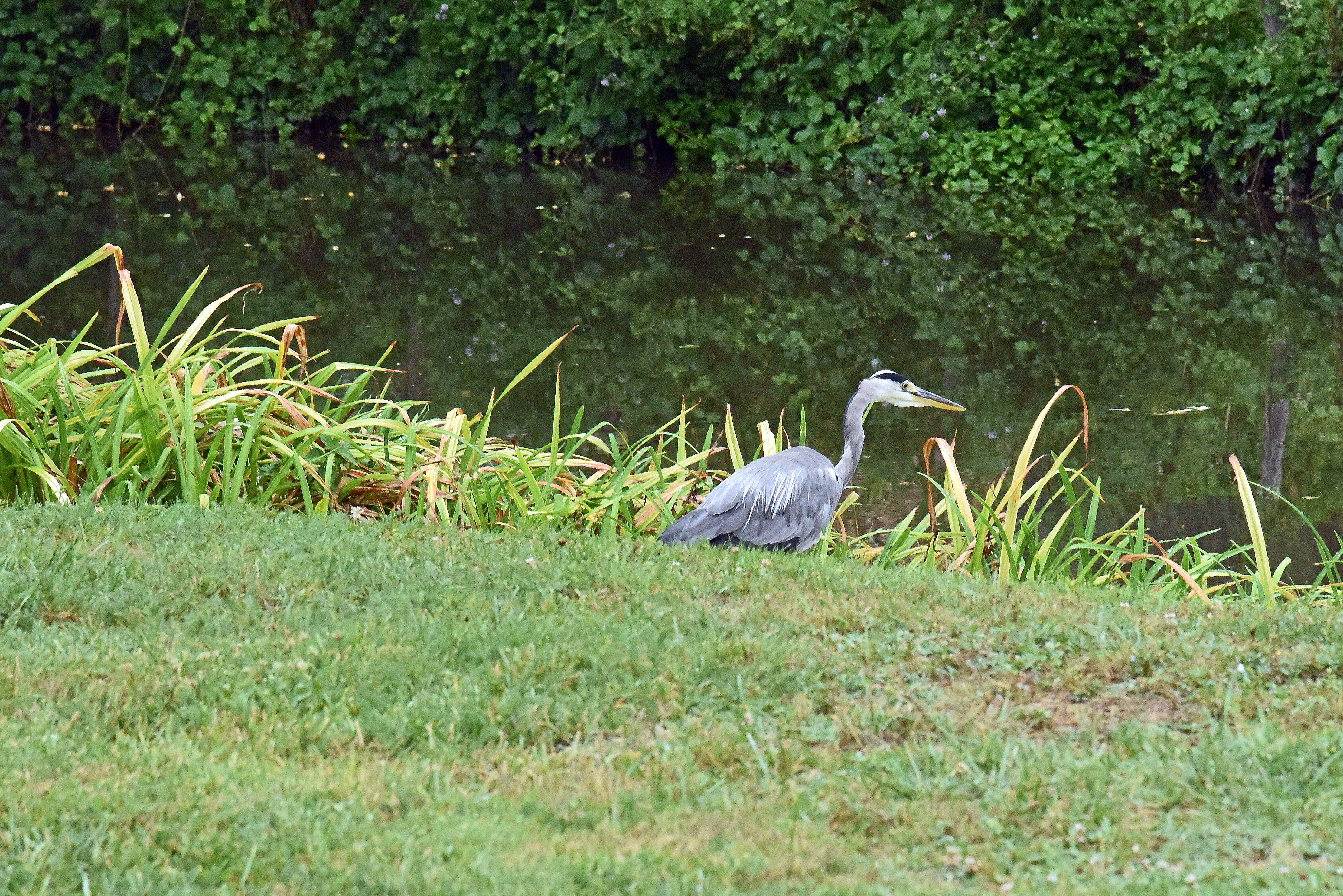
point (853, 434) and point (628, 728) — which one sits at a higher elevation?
point (853, 434)

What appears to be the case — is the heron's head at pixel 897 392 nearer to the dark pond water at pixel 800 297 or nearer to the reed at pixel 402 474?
the reed at pixel 402 474

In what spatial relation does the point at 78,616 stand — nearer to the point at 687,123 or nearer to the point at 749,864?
the point at 749,864

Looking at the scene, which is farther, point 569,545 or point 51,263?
point 51,263

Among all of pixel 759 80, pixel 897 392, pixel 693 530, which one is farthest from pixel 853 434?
pixel 759 80

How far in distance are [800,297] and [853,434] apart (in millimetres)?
4647

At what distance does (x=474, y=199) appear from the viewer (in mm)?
14227

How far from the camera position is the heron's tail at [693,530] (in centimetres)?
512

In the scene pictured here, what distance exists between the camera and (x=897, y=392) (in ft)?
19.7

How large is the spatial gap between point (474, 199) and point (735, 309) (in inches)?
192

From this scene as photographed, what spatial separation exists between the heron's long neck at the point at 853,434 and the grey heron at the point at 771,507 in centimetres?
24

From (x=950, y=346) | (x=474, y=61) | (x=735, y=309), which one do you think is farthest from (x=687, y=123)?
(x=950, y=346)

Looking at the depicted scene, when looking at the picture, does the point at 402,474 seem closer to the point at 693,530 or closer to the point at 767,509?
the point at 693,530

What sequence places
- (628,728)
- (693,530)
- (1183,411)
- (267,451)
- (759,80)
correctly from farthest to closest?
(759,80) → (1183,411) → (267,451) → (693,530) → (628,728)

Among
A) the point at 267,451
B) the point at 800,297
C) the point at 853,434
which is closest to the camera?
the point at 267,451
